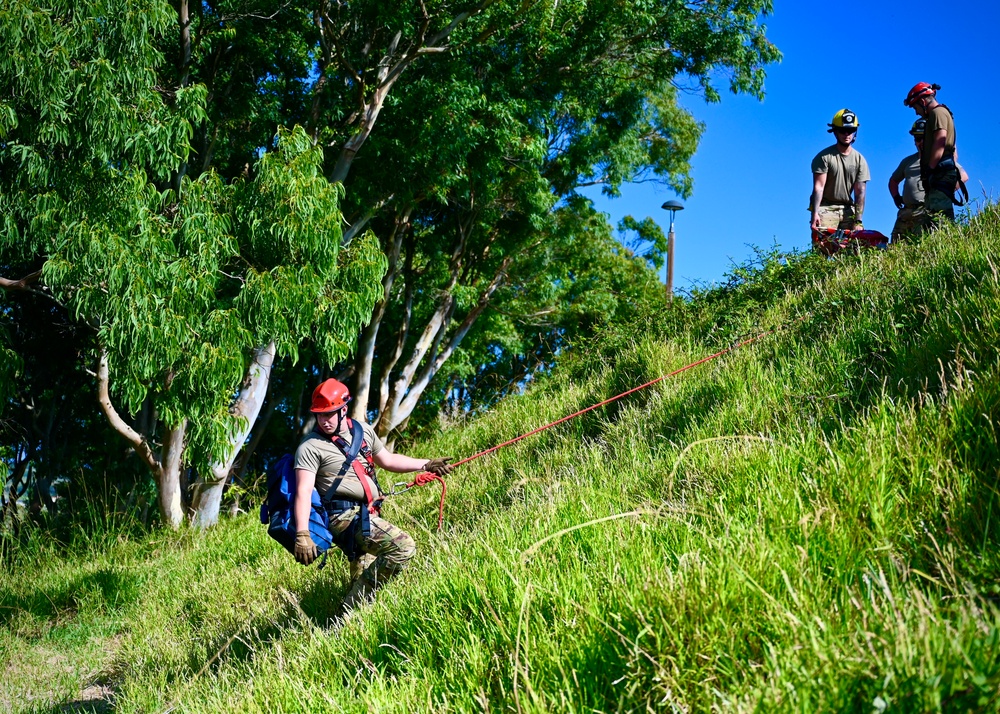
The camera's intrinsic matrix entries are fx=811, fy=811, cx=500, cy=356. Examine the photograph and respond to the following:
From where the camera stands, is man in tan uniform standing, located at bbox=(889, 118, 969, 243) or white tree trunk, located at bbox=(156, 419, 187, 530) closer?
man in tan uniform standing, located at bbox=(889, 118, 969, 243)

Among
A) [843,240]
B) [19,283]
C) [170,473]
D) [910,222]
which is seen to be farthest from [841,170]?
[170,473]

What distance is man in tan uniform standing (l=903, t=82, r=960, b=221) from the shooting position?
8234mm

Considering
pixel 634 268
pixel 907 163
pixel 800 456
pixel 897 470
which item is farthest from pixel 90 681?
pixel 634 268

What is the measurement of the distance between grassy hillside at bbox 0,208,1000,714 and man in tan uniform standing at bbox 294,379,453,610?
0.35 m

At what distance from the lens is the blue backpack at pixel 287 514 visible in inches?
215

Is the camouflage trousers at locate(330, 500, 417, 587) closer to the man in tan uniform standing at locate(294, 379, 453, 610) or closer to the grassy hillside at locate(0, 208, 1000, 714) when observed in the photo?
the man in tan uniform standing at locate(294, 379, 453, 610)

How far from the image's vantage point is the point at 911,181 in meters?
8.84

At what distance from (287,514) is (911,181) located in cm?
743

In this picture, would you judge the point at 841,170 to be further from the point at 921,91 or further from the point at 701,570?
the point at 701,570

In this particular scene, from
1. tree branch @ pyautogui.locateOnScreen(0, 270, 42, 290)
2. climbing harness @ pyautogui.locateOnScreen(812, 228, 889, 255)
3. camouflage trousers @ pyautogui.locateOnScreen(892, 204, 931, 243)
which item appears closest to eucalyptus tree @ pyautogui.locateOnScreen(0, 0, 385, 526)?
tree branch @ pyautogui.locateOnScreen(0, 270, 42, 290)

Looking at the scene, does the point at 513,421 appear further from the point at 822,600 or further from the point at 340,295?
the point at 822,600

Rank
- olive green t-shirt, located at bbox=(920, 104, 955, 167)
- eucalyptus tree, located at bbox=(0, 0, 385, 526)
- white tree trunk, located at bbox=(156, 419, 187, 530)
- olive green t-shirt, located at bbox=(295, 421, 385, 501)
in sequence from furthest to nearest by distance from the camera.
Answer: white tree trunk, located at bbox=(156, 419, 187, 530)
olive green t-shirt, located at bbox=(920, 104, 955, 167)
eucalyptus tree, located at bbox=(0, 0, 385, 526)
olive green t-shirt, located at bbox=(295, 421, 385, 501)

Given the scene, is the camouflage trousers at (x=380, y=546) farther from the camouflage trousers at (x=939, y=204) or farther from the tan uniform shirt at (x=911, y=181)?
the tan uniform shirt at (x=911, y=181)

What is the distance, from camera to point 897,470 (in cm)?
343
